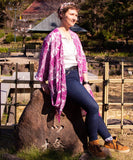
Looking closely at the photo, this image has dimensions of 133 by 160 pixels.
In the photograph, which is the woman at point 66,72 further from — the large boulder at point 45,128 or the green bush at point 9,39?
the green bush at point 9,39

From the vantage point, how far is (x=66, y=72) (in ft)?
9.18

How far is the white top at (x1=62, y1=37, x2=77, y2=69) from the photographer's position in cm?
279

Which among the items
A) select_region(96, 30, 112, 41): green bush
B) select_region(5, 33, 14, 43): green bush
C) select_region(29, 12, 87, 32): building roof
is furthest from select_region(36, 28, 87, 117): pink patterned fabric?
select_region(5, 33, 14, 43): green bush

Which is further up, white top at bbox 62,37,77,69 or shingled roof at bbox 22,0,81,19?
shingled roof at bbox 22,0,81,19

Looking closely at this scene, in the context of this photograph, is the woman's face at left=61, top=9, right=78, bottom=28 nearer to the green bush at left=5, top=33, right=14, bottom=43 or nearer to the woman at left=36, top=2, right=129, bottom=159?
the woman at left=36, top=2, right=129, bottom=159

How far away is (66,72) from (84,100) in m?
0.32

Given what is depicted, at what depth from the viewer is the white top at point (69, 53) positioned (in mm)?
2785

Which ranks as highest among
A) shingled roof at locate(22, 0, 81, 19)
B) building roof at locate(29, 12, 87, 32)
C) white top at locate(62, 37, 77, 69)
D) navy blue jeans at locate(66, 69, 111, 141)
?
shingled roof at locate(22, 0, 81, 19)

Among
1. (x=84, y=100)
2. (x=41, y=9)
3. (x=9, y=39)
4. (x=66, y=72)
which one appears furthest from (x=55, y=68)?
(x=41, y=9)

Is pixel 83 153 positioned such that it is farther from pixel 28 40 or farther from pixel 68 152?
pixel 28 40

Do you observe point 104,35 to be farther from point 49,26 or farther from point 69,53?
point 69,53

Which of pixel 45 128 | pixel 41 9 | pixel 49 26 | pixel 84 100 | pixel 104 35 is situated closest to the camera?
pixel 84 100

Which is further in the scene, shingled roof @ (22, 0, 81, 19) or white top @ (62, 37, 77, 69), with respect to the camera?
shingled roof @ (22, 0, 81, 19)

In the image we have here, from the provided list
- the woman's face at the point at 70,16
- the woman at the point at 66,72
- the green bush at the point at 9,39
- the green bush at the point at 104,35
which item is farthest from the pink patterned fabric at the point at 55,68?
the green bush at the point at 9,39
